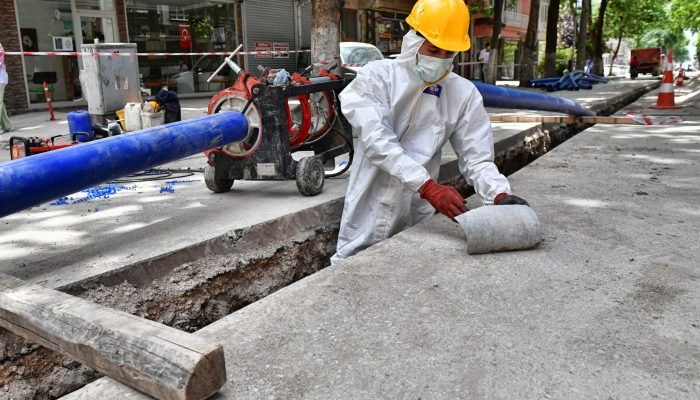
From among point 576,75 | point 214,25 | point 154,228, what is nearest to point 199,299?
point 154,228

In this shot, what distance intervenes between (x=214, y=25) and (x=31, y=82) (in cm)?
576

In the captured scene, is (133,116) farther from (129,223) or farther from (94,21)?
(94,21)

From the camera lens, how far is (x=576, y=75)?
1719 centimetres

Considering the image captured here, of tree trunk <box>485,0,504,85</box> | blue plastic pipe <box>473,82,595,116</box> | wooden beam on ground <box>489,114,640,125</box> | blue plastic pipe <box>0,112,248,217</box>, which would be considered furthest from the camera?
tree trunk <box>485,0,504,85</box>

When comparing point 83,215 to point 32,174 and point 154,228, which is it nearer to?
point 154,228

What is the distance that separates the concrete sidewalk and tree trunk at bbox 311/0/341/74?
156 inches

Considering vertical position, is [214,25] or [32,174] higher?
A: [214,25]

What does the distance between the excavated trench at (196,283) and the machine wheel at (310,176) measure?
0.25 m

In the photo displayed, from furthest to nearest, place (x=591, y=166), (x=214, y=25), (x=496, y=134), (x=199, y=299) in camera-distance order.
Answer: (x=214, y=25), (x=496, y=134), (x=591, y=166), (x=199, y=299)

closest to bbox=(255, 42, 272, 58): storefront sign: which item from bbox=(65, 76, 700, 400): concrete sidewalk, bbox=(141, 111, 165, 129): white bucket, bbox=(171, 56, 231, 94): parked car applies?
bbox=(171, 56, 231, 94): parked car

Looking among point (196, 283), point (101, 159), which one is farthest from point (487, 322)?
point (101, 159)

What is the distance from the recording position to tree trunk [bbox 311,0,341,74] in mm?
6707

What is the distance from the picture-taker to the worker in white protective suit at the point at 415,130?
2887 millimetres

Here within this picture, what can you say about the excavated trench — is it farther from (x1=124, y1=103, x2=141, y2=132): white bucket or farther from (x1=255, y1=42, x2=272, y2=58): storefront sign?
(x1=255, y1=42, x2=272, y2=58): storefront sign
